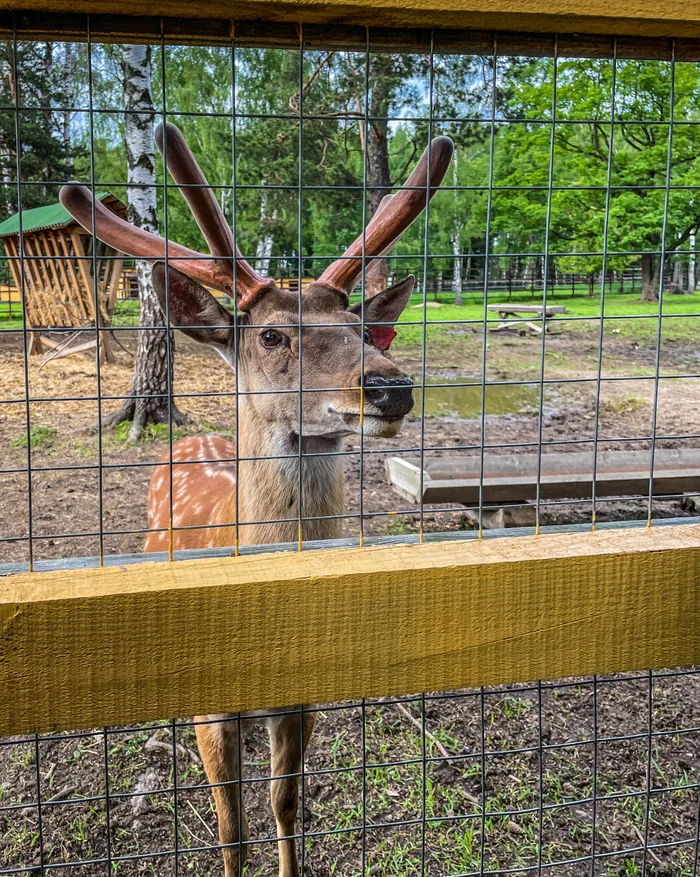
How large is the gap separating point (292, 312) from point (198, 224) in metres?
0.43

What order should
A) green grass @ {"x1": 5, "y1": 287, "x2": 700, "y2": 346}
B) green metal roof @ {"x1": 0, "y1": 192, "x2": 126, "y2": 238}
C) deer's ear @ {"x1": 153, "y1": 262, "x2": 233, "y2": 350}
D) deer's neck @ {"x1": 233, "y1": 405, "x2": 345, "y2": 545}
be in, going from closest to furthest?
1. deer's ear @ {"x1": 153, "y1": 262, "x2": 233, "y2": 350}
2. deer's neck @ {"x1": 233, "y1": 405, "x2": 345, "y2": 545}
3. green metal roof @ {"x1": 0, "y1": 192, "x2": 126, "y2": 238}
4. green grass @ {"x1": 5, "y1": 287, "x2": 700, "y2": 346}

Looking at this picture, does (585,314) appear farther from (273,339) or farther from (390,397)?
(390,397)

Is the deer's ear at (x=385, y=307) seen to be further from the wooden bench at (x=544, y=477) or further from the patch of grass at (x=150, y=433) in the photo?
the patch of grass at (x=150, y=433)

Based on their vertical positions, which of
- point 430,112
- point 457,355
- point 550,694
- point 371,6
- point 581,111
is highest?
point 581,111

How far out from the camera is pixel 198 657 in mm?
1483

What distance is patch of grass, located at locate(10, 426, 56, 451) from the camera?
25.1 ft

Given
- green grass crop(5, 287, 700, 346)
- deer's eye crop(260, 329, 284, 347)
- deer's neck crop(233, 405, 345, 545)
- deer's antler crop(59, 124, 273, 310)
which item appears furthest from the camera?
green grass crop(5, 287, 700, 346)

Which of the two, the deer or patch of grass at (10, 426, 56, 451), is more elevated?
the deer

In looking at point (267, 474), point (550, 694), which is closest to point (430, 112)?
point (267, 474)

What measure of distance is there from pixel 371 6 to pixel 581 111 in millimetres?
13980

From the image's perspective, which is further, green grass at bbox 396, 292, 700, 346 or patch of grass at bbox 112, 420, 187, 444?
green grass at bbox 396, 292, 700, 346

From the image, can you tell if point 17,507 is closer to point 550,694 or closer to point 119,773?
point 119,773

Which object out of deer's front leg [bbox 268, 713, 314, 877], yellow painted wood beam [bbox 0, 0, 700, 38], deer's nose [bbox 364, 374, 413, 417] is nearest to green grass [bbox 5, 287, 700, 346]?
deer's front leg [bbox 268, 713, 314, 877]

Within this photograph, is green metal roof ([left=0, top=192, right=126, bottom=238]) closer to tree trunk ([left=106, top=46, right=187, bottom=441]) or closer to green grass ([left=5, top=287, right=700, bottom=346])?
green grass ([left=5, top=287, right=700, bottom=346])
